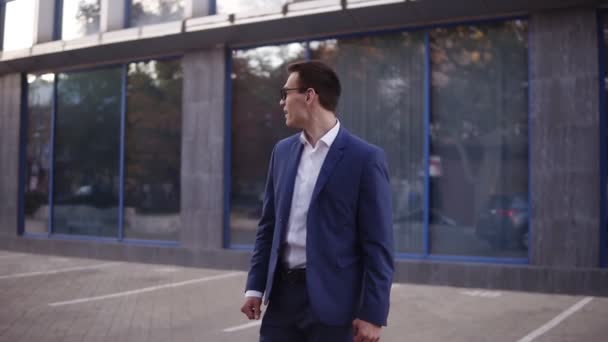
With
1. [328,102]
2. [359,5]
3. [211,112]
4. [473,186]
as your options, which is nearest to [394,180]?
[473,186]

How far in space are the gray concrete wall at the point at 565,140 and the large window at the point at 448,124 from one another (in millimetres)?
342

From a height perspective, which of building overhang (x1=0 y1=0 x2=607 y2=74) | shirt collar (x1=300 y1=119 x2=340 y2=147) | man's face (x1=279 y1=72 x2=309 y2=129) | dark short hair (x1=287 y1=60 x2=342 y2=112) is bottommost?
shirt collar (x1=300 y1=119 x2=340 y2=147)

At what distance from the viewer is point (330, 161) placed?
279 cm

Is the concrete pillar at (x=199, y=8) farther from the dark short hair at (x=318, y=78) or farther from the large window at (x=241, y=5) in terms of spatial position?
the dark short hair at (x=318, y=78)

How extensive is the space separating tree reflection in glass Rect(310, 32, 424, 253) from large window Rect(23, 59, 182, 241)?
3.66 metres

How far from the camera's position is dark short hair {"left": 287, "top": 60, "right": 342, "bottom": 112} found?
9.34 ft

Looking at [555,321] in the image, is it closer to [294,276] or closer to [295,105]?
[294,276]

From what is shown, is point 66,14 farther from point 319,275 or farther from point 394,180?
point 319,275

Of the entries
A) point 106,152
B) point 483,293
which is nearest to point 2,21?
point 106,152

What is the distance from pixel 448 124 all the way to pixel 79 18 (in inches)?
336

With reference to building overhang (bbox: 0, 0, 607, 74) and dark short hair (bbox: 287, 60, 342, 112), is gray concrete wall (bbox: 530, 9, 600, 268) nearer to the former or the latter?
building overhang (bbox: 0, 0, 607, 74)

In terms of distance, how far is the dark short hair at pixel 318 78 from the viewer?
2.85 m

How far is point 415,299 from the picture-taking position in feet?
27.9

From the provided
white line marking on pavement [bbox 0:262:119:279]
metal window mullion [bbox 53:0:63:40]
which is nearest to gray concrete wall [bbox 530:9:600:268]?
white line marking on pavement [bbox 0:262:119:279]
